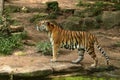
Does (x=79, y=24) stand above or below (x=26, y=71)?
above

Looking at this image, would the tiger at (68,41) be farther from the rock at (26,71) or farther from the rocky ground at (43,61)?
the rock at (26,71)

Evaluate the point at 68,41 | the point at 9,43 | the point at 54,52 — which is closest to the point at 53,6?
the point at 9,43

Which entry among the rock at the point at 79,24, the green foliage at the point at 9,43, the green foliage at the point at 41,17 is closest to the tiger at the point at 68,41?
→ the green foliage at the point at 9,43

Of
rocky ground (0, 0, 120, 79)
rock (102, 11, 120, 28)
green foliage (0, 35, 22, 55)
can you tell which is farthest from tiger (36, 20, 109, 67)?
rock (102, 11, 120, 28)

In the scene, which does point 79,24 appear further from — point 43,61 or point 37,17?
point 43,61

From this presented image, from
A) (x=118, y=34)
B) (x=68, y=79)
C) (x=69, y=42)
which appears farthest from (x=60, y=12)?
(x=68, y=79)

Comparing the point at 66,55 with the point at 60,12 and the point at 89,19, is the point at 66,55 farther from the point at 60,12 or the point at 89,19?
the point at 60,12

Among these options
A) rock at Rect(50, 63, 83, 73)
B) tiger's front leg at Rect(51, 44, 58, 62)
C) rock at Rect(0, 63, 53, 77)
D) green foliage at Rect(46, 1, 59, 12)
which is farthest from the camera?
green foliage at Rect(46, 1, 59, 12)

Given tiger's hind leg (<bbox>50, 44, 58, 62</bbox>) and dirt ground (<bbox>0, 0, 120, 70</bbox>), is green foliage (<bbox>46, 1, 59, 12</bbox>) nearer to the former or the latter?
dirt ground (<bbox>0, 0, 120, 70</bbox>)


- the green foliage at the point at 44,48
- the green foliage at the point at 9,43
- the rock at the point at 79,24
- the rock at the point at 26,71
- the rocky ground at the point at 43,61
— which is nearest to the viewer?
the rock at the point at 26,71

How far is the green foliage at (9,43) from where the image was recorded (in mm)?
12943

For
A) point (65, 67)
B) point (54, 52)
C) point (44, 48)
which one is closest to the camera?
point (65, 67)

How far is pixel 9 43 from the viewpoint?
44.6 feet

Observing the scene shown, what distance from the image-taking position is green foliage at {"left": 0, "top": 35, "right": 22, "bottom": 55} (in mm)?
12943
